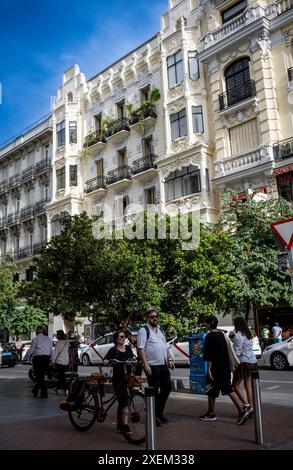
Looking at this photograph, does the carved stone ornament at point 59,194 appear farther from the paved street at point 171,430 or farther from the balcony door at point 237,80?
the paved street at point 171,430

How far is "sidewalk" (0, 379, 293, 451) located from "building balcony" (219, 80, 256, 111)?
1909 centimetres

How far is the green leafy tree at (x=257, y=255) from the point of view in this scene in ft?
67.5

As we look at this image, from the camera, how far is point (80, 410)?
7527 mm

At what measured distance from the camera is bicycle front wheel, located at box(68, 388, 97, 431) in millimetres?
7402

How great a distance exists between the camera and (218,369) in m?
7.79

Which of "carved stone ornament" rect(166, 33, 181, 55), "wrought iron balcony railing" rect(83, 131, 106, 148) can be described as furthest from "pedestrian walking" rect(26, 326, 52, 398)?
"wrought iron balcony railing" rect(83, 131, 106, 148)

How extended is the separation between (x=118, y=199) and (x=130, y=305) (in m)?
18.9

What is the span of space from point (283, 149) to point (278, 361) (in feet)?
35.9

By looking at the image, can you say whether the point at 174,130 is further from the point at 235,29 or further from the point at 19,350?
the point at 19,350

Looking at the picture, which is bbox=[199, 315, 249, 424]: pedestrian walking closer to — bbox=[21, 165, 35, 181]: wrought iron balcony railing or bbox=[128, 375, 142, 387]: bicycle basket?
bbox=[128, 375, 142, 387]: bicycle basket

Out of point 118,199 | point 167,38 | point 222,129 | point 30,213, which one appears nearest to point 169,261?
point 222,129

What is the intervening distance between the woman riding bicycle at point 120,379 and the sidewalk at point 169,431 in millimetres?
272

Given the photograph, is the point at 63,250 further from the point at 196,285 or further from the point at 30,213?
the point at 30,213
